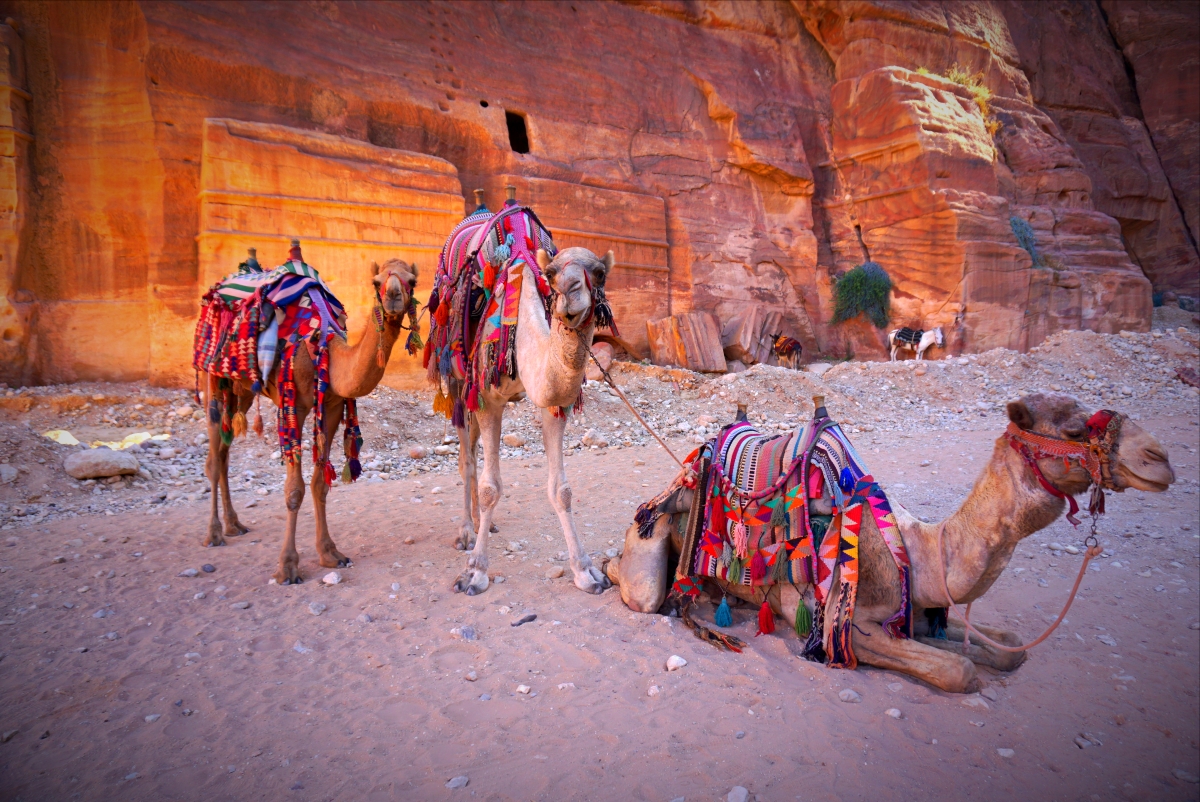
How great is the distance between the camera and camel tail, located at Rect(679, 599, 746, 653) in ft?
10.4

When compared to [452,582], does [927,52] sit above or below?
above

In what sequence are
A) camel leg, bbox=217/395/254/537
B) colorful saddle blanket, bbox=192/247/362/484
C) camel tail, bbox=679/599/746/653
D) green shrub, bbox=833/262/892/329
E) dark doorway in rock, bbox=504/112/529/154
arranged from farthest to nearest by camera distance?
green shrub, bbox=833/262/892/329, dark doorway in rock, bbox=504/112/529/154, camel leg, bbox=217/395/254/537, colorful saddle blanket, bbox=192/247/362/484, camel tail, bbox=679/599/746/653

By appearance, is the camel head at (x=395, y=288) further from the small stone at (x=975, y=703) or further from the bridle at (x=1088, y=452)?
the small stone at (x=975, y=703)

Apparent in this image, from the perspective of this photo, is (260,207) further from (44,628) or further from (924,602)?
(924,602)

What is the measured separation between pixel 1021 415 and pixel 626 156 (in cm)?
1315

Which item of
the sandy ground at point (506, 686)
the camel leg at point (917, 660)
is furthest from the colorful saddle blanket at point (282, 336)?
the camel leg at point (917, 660)

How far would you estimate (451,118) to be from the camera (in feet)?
40.4

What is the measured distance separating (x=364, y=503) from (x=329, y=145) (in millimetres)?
7064

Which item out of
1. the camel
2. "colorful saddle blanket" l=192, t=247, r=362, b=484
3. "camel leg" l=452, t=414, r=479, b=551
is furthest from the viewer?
"camel leg" l=452, t=414, r=479, b=551

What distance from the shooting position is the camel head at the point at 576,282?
2.89 meters

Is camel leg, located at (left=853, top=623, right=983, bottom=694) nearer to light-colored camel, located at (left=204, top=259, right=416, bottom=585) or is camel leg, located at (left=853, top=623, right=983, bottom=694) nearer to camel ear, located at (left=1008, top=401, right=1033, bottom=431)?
camel ear, located at (left=1008, top=401, right=1033, bottom=431)

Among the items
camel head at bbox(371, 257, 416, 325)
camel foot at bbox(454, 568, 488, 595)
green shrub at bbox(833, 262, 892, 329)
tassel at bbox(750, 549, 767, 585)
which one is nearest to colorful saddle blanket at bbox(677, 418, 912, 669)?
tassel at bbox(750, 549, 767, 585)

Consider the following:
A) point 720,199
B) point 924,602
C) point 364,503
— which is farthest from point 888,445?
point 720,199

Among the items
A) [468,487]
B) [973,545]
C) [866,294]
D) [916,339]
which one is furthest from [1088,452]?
[866,294]
